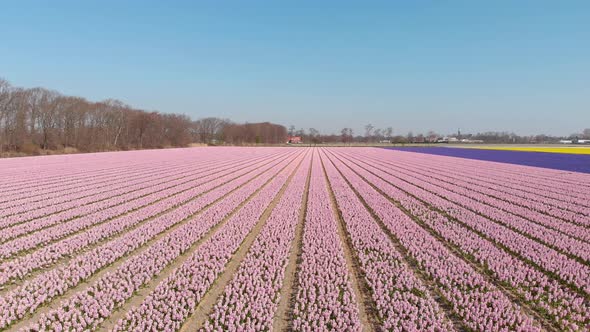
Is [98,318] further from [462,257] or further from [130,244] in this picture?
[462,257]

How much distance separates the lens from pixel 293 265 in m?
7.55

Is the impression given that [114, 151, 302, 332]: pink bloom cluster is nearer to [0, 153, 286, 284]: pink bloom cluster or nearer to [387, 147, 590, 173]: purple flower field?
[0, 153, 286, 284]: pink bloom cluster

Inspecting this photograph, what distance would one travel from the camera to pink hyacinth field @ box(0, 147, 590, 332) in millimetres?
5223

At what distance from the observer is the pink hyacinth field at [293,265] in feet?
17.1

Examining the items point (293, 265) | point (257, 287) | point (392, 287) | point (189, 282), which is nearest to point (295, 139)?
point (293, 265)

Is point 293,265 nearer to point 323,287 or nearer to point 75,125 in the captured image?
point 323,287

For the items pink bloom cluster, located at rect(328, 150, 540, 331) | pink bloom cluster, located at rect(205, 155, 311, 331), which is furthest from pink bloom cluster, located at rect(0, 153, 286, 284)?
pink bloom cluster, located at rect(328, 150, 540, 331)

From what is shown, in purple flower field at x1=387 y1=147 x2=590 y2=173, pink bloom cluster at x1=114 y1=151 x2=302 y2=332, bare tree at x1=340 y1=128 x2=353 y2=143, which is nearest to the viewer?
pink bloom cluster at x1=114 y1=151 x2=302 y2=332

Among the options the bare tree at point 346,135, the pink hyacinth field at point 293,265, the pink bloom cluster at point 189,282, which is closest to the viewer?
the pink bloom cluster at point 189,282

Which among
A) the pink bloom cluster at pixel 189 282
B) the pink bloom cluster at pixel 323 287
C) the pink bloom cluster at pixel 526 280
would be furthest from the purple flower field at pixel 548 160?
the pink bloom cluster at pixel 189 282

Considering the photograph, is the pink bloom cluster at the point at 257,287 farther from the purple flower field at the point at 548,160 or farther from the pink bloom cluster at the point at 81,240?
the purple flower field at the point at 548,160

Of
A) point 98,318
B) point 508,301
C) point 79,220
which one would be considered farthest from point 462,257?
point 79,220

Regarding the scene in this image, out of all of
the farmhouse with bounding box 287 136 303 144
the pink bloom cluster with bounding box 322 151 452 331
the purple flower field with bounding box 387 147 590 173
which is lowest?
the pink bloom cluster with bounding box 322 151 452 331

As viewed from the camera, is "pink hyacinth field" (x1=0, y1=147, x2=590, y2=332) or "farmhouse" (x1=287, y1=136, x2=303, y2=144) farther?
"farmhouse" (x1=287, y1=136, x2=303, y2=144)
